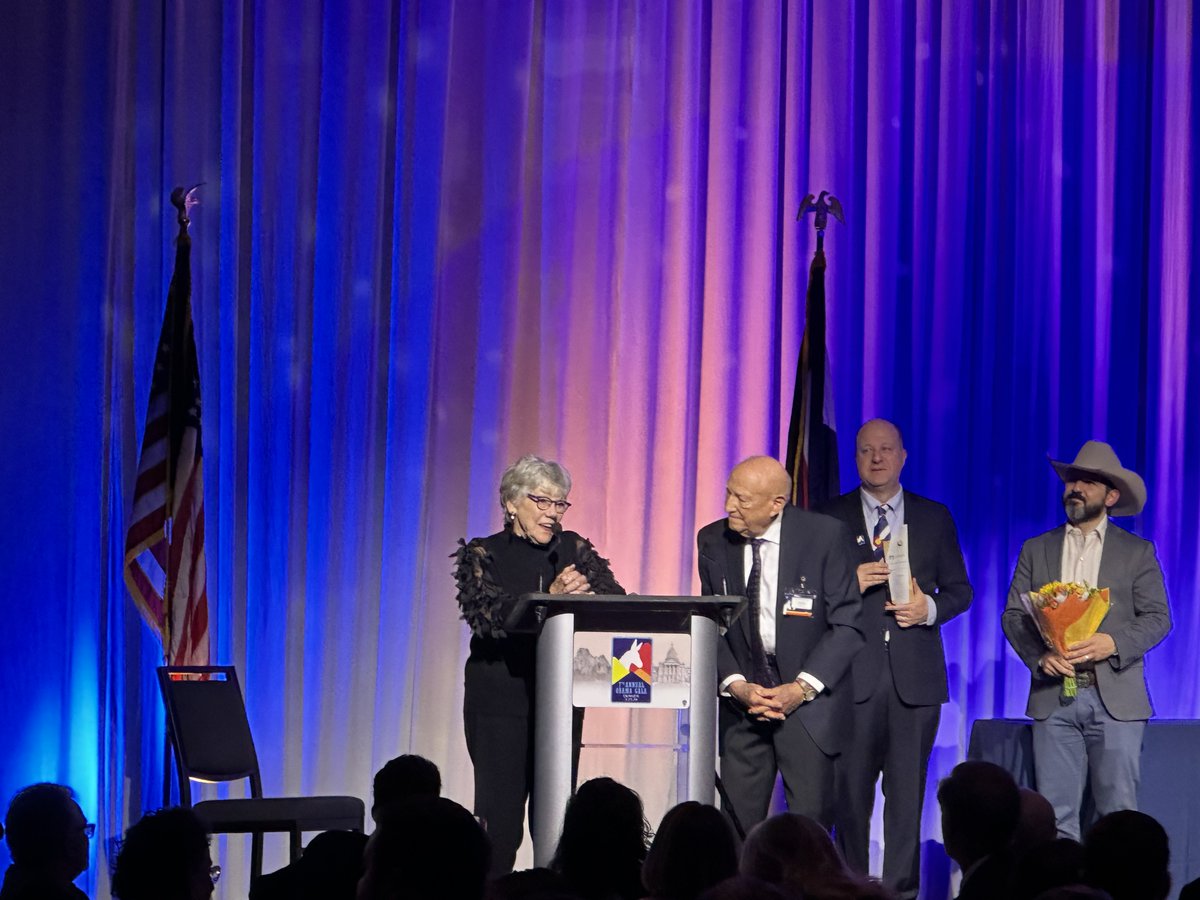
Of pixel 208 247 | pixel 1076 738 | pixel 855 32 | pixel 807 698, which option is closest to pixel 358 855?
pixel 807 698

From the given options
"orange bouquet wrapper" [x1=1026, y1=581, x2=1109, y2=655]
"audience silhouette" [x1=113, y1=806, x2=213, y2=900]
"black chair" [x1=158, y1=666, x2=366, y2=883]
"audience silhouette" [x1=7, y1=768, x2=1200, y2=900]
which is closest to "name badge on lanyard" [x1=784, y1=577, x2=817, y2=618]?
"orange bouquet wrapper" [x1=1026, y1=581, x2=1109, y2=655]

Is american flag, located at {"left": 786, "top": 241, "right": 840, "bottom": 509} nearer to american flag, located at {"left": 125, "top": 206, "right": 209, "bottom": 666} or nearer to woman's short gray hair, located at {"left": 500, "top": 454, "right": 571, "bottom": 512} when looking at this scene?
woman's short gray hair, located at {"left": 500, "top": 454, "right": 571, "bottom": 512}

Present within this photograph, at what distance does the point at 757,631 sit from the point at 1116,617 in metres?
1.68

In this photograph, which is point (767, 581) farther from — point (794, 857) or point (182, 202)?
point (182, 202)

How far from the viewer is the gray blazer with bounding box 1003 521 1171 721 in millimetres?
6102

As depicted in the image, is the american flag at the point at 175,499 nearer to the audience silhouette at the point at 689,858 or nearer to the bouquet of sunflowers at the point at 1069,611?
the bouquet of sunflowers at the point at 1069,611

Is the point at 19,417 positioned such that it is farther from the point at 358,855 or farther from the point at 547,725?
the point at 358,855

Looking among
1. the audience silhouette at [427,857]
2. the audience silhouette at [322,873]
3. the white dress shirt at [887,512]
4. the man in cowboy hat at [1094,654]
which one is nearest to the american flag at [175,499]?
the white dress shirt at [887,512]

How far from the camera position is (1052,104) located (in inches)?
305

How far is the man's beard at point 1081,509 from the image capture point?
6367 millimetres

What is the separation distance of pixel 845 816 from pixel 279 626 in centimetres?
265

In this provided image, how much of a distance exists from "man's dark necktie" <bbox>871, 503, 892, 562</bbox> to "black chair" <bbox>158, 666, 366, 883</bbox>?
2.22 meters

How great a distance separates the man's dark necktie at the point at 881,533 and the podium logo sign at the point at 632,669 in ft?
5.74

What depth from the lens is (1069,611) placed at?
19.7 feet
